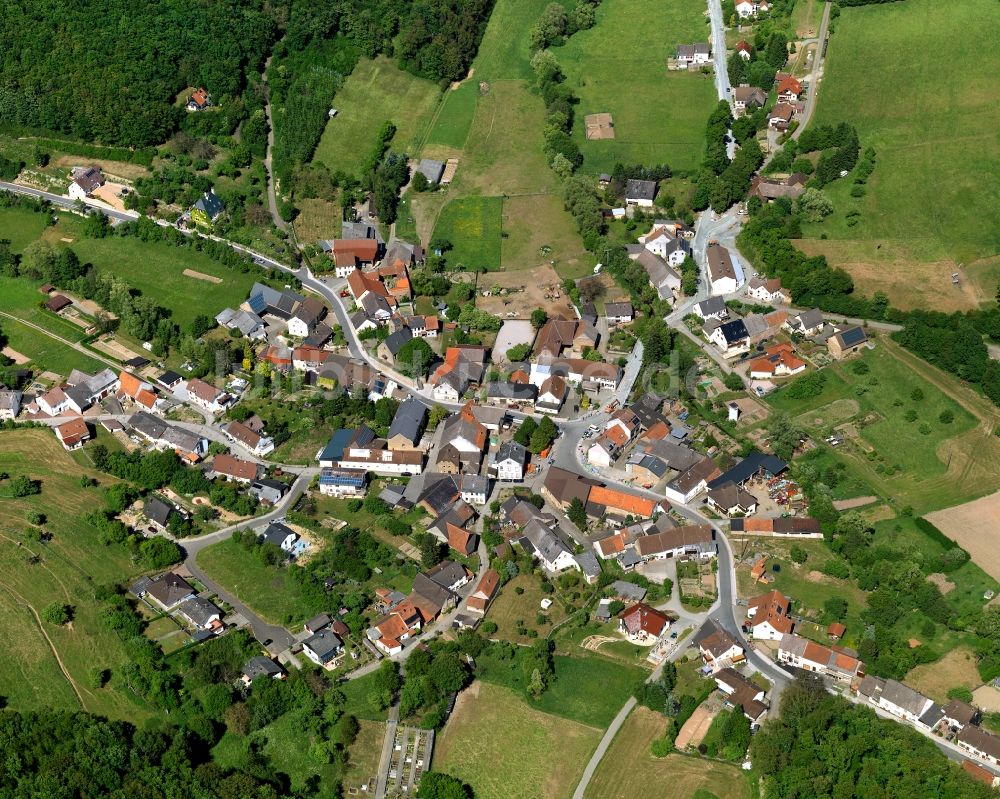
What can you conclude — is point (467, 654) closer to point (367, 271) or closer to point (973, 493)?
point (973, 493)

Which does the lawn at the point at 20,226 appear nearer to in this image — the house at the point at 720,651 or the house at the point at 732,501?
the house at the point at 732,501

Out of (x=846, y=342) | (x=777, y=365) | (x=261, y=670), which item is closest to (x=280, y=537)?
(x=261, y=670)

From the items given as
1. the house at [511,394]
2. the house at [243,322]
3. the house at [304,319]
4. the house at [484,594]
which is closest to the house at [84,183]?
the house at [243,322]

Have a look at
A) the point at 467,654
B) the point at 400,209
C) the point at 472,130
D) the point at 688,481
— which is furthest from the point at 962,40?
the point at 467,654

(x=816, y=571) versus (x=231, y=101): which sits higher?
(x=231, y=101)

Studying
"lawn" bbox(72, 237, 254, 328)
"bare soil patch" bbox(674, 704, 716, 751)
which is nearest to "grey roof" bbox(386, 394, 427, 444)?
"lawn" bbox(72, 237, 254, 328)

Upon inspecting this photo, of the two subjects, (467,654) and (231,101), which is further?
(231,101)

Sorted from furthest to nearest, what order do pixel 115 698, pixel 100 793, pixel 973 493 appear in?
pixel 973 493
pixel 115 698
pixel 100 793
